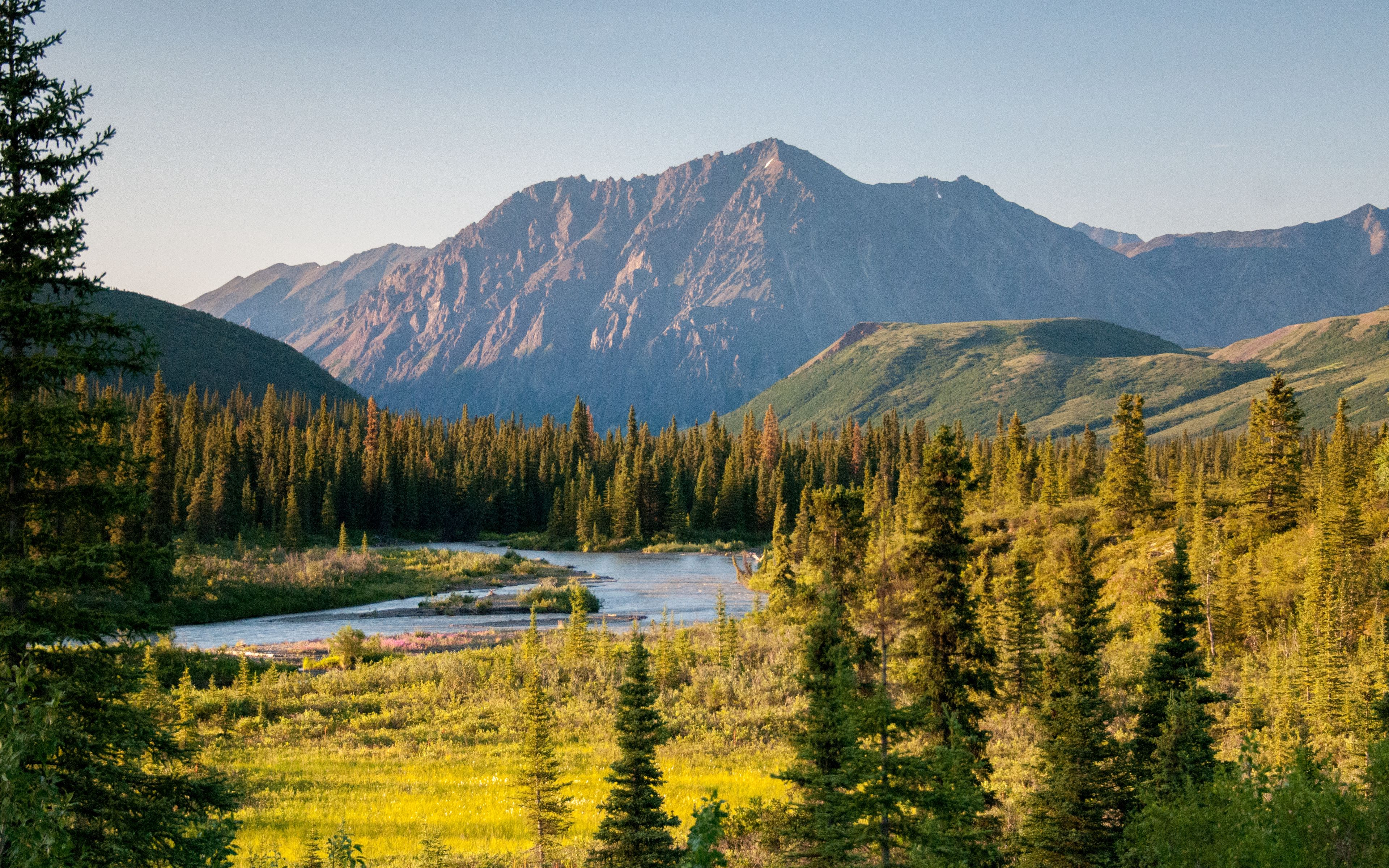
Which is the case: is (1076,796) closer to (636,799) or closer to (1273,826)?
(1273,826)

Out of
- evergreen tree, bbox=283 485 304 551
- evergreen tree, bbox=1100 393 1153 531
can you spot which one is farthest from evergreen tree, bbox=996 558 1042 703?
evergreen tree, bbox=283 485 304 551

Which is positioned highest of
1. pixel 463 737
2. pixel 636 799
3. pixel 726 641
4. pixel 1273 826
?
pixel 1273 826

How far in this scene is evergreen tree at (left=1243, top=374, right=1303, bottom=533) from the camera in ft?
161

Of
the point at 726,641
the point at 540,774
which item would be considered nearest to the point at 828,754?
the point at 540,774

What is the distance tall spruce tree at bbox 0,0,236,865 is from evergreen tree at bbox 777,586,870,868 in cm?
789

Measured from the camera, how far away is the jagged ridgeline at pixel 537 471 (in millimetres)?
94750

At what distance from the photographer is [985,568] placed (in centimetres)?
6081

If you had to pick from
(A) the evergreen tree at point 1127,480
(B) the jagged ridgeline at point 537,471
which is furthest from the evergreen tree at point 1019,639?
(B) the jagged ridgeline at point 537,471

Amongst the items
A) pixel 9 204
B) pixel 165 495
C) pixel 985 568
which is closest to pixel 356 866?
pixel 9 204

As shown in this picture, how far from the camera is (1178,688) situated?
761 inches

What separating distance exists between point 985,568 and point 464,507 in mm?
87935

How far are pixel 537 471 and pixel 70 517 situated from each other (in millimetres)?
133255

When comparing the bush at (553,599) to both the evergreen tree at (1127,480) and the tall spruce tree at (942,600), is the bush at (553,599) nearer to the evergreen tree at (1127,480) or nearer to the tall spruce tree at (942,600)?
the evergreen tree at (1127,480)

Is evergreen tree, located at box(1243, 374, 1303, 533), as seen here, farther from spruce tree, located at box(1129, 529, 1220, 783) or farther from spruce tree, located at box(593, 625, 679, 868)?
spruce tree, located at box(593, 625, 679, 868)
